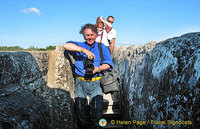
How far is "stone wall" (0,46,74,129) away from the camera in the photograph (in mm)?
1433

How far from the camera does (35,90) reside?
260cm

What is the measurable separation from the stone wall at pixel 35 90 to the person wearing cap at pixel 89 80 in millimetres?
381

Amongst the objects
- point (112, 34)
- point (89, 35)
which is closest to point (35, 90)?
point (89, 35)

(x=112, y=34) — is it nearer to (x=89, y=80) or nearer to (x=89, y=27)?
(x=89, y=27)

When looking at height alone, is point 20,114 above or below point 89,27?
below

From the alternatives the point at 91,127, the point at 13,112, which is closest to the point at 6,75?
the point at 13,112

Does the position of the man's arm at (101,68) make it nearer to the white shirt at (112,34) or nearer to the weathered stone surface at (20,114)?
the weathered stone surface at (20,114)

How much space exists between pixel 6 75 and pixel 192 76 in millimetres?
2084

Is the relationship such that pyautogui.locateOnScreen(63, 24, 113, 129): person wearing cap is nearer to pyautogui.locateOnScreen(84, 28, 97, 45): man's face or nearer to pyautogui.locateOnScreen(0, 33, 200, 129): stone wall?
pyautogui.locateOnScreen(84, 28, 97, 45): man's face

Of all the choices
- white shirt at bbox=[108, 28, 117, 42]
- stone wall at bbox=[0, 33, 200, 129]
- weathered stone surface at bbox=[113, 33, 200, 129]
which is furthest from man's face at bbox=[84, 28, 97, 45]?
white shirt at bbox=[108, 28, 117, 42]

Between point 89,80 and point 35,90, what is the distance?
1.15 meters

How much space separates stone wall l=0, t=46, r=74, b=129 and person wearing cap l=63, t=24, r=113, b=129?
0.38 meters

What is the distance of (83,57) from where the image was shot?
3365 millimetres

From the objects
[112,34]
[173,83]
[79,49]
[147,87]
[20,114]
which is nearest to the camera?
[20,114]
